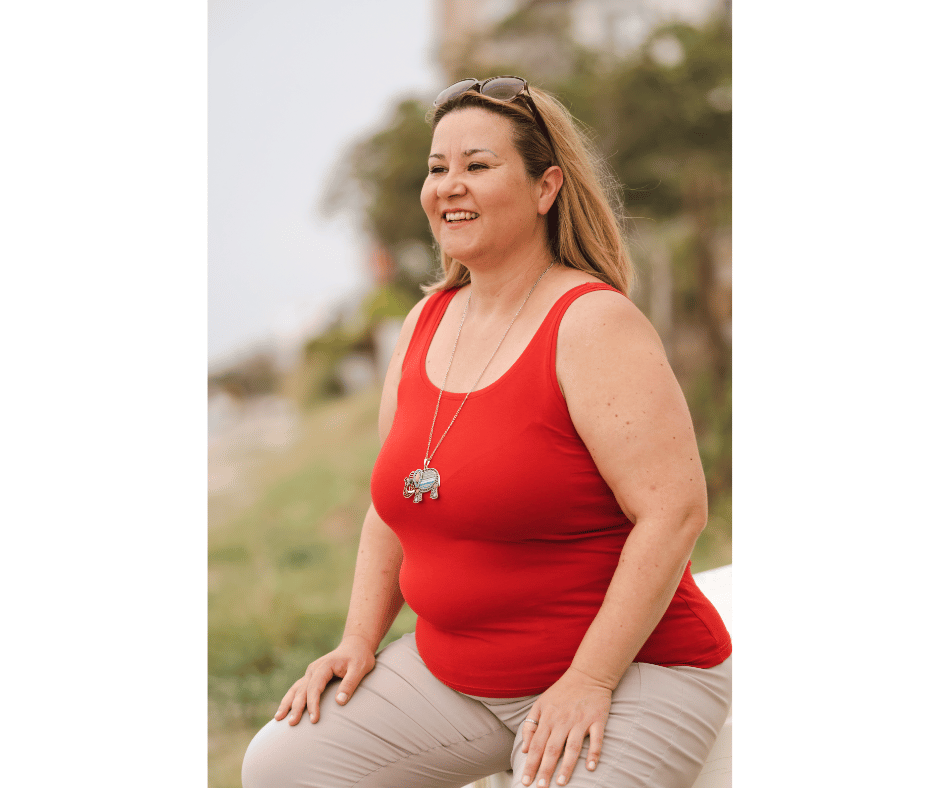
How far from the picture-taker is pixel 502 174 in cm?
134

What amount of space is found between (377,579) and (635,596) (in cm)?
55

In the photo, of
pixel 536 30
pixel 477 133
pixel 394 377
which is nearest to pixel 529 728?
pixel 394 377

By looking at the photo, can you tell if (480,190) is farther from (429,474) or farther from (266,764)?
(266,764)

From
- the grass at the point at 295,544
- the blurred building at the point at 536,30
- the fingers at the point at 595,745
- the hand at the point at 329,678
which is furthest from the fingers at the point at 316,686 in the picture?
the blurred building at the point at 536,30

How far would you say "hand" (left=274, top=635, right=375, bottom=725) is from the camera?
1.38 m

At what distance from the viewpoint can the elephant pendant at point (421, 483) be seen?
1.28 meters

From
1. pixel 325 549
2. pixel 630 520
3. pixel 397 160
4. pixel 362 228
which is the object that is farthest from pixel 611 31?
pixel 630 520

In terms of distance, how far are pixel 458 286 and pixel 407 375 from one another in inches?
9.7

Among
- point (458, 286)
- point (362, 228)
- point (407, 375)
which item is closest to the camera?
point (407, 375)

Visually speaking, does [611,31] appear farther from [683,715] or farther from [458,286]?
[683,715]

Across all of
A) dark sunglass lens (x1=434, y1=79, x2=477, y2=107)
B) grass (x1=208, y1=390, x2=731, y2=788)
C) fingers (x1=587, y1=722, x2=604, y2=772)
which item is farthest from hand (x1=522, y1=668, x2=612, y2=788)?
grass (x1=208, y1=390, x2=731, y2=788)

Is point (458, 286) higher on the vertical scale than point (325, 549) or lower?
higher

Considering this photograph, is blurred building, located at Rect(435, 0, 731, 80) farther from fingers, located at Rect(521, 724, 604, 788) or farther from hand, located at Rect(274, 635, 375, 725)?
fingers, located at Rect(521, 724, 604, 788)

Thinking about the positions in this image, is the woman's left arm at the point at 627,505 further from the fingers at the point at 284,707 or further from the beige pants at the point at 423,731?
the fingers at the point at 284,707
